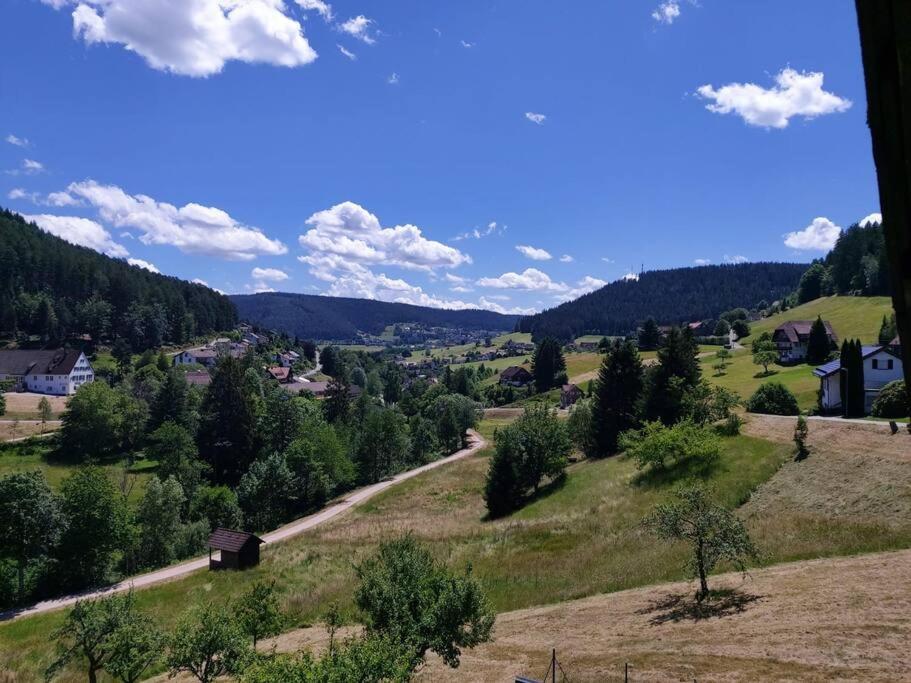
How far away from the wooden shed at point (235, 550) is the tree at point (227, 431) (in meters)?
41.9

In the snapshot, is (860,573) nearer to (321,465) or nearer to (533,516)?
(533,516)

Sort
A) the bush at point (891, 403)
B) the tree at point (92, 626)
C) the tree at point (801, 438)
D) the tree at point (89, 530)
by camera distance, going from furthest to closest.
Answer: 1. the bush at point (891, 403)
2. the tree at point (89, 530)
3. the tree at point (801, 438)
4. the tree at point (92, 626)

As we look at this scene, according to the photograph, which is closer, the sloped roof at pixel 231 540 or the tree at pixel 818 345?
the sloped roof at pixel 231 540

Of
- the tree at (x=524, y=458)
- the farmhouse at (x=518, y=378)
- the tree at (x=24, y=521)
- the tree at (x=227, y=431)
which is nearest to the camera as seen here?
the tree at (x=24, y=521)

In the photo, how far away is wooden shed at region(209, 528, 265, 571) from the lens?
4128 cm

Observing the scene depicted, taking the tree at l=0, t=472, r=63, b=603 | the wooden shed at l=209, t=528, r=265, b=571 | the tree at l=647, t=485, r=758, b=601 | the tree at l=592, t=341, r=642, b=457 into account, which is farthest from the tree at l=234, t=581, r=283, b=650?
the tree at l=592, t=341, r=642, b=457

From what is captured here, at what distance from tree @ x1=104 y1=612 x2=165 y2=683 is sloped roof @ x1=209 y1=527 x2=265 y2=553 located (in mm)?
20876

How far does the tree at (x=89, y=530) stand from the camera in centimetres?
4384

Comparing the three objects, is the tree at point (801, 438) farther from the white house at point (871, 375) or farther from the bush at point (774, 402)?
the white house at point (871, 375)

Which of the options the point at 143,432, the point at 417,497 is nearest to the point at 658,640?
the point at 417,497

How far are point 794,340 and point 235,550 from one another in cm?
9265

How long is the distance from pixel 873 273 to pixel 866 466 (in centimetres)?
11805

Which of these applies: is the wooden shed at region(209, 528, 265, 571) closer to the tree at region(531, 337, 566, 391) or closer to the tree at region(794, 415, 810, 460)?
the tree at region(794, 415, 810, 460)

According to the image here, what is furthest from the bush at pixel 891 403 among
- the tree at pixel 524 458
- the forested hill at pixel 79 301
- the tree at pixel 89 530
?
the forested hill at pixel 79 301
